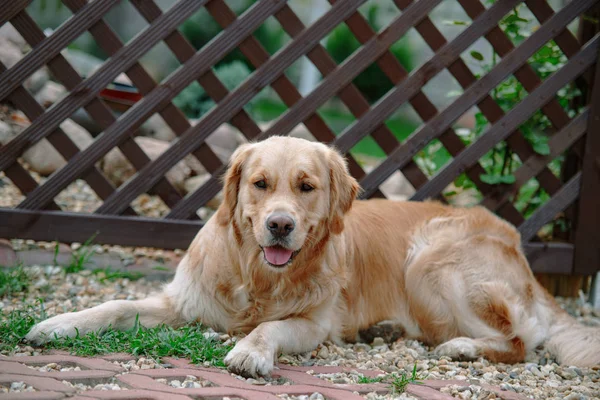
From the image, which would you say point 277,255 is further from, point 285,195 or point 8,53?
point 8,53

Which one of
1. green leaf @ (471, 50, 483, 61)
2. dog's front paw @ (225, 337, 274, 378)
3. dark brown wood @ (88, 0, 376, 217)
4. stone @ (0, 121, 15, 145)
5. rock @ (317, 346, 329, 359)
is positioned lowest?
rock @ (317, 346, 329, 359)

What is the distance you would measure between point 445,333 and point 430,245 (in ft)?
1.58

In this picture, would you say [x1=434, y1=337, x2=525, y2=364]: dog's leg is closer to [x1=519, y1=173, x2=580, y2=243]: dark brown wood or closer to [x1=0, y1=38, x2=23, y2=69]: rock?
[x1=519, y1=173, x2=580, y2=243]: dark brown wood

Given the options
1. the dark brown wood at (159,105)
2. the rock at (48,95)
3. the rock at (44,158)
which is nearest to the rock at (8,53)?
the rock at (48,95)

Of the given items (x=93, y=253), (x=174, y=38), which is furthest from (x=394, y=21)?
(x=93, y=253)

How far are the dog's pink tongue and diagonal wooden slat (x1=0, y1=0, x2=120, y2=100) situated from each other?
1899 mm

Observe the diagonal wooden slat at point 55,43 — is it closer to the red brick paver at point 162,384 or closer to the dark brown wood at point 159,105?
the dark brown wood at point 159,105

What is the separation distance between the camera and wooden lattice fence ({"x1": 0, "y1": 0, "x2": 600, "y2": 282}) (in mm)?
4133

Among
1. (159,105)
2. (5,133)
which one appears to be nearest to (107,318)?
(159,105)

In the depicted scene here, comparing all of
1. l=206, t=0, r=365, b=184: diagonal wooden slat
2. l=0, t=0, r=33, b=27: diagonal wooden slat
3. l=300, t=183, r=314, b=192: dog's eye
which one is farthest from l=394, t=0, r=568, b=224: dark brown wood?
l=0, t=0, r=33, b=27: diagonal wooden slat

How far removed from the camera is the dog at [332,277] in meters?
3.10

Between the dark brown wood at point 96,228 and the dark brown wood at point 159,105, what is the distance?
3.9 inches

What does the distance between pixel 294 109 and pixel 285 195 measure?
4.30 ft

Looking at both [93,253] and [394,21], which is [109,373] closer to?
[93,253]
